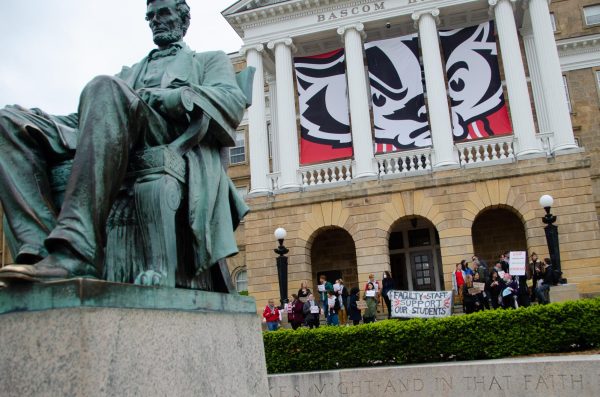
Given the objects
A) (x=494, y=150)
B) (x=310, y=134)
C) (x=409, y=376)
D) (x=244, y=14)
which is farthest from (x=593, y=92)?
(x=409, y=376)

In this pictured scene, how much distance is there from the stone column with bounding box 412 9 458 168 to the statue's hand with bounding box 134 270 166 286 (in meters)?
22.1

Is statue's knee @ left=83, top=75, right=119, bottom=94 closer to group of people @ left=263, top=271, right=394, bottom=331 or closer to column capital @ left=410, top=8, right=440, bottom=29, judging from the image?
group of people @ left=263, top=271, right=394, bottom=331

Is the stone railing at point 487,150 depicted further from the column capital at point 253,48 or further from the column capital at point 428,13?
the column capital at point 253,48

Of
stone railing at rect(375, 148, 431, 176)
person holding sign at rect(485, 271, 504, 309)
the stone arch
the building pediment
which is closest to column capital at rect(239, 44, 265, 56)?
the building pediment

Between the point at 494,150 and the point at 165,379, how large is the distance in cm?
2308

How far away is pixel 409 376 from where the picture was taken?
6254 millimetres

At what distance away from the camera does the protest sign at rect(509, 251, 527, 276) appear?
1571 cm

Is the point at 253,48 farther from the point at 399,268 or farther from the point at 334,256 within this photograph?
Result: the point at 399,268

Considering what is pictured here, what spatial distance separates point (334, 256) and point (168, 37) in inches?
965

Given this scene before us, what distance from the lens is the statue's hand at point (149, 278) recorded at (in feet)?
9.59

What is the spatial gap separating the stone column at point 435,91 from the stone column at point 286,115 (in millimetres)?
5997

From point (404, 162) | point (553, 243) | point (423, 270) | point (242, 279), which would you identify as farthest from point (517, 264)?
point (242, 279)

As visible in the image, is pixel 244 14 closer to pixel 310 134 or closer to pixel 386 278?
pixel 310 134

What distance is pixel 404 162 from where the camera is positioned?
2466cm
